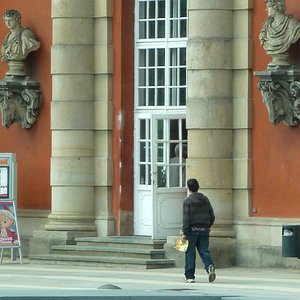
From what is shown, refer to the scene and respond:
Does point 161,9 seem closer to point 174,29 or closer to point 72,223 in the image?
point 174,29

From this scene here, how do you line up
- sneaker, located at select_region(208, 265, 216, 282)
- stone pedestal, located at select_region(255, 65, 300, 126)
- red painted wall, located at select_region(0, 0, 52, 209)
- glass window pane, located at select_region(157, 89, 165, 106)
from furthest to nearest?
1. red painted wall, located at select_region(0, 0, 52, 209)
2. glass window pane, located at select_region(157, 89, 165, 106)
3. stone pedestal, located at select_region(255, 65, 300, 126)
4. sneaker, located at select_region(208, 265, 216, 282)

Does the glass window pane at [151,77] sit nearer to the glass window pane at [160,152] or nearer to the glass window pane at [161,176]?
the glass window pane at [160,152]

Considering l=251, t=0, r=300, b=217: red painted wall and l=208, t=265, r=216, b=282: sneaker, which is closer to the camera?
l=208, t=265, r=216, b=282: sneaker

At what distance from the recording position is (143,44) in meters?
32.3

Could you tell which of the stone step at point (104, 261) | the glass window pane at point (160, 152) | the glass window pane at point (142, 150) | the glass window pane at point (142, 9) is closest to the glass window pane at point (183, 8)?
the glass window pane at point (142, 9)

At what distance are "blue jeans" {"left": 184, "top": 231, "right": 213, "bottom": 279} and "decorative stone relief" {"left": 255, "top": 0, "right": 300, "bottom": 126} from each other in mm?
3339

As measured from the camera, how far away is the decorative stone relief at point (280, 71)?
28.8 metres

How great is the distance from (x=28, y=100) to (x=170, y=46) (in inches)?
132

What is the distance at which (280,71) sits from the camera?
28906 mm

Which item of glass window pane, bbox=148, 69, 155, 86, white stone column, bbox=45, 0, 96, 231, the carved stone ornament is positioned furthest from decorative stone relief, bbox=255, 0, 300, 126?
the carved stone ornament

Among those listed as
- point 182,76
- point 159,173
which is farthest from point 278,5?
point 159,173

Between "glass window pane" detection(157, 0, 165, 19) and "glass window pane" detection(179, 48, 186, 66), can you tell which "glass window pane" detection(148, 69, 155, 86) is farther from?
"glass window pane" detection(157, 0, 165, 19)

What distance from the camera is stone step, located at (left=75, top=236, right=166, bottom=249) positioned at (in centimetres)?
3058

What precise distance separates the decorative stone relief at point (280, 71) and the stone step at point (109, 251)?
3299 mm
